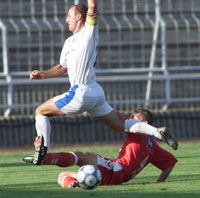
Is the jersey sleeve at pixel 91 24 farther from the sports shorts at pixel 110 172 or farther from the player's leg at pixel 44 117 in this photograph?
the sports shorts at pixel 110 172

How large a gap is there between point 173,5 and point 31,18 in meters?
3.35

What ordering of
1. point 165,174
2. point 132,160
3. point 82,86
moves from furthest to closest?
point 82,86 → point 165,174 → point 132,160

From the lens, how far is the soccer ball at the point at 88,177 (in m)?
9.88

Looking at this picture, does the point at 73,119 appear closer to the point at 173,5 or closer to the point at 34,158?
the point at 173,5

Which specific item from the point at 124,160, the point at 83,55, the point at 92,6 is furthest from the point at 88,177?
the point at 92,6

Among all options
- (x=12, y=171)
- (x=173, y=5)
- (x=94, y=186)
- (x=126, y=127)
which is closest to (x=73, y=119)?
(x=173, y=5)

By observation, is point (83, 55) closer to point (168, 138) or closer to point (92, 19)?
point (92, 19)

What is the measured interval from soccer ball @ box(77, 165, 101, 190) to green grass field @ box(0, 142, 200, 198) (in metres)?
0.07

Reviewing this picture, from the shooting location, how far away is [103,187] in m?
10.4

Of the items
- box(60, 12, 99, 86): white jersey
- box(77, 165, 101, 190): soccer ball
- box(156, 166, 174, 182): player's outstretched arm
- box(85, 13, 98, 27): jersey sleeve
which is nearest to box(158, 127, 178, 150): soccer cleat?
box(156, 166, 174, 182): player's outstretched arm

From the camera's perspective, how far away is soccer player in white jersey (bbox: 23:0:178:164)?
11.3 meters

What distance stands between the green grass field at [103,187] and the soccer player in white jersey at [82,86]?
22.7 inches

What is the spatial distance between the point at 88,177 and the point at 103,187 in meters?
0.55

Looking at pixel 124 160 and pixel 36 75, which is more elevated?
pixel 36 75
